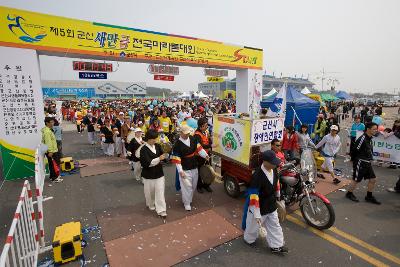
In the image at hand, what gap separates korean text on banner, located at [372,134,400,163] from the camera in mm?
8500

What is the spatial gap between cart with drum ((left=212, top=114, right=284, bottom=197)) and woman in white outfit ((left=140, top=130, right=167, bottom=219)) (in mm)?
1907

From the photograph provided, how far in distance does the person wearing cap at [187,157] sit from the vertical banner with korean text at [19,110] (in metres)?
6.01

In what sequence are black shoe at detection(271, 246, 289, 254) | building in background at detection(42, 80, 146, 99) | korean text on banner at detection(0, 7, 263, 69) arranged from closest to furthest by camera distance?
black shoe at detection(271, 246, 289, 254), korean text on banner at detection(0, 7, 263, 69), building in background at detection(42, 80, 146, 99)

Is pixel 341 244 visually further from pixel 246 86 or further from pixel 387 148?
pixel 246 86

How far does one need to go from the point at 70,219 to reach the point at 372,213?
709 cm

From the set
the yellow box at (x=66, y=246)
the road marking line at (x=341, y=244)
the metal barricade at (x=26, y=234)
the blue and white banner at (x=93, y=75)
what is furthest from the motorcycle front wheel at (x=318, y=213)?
the blue and white banner at (x=93, y=75)

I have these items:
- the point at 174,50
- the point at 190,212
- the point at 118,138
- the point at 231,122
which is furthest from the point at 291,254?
the point at 174,50

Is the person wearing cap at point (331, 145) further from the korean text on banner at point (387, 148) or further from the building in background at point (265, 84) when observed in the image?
the building in background at point (265, 84)

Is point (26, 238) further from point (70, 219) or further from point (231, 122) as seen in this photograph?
point (231, 122)

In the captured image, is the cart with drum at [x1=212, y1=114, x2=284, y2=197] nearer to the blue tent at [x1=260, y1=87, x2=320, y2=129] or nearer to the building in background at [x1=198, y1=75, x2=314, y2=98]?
the blue tent at [x1=260, y1=87, x2=320, y2=129]

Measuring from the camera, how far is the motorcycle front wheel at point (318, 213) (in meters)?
4.60

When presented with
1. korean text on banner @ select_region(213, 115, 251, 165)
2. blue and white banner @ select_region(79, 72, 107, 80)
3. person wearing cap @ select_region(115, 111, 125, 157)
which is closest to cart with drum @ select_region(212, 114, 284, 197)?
korean text on banner @ select_region(213, 115, 251, 165)

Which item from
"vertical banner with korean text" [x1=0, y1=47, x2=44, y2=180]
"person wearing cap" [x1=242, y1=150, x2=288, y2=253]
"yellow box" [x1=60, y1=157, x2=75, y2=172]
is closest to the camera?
"person wearing cap" [x1=242, y1=150, x2=288, y2=253]

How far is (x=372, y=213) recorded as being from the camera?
214 inches
